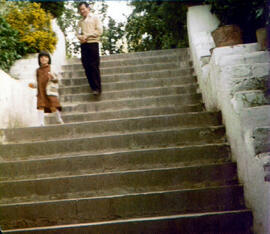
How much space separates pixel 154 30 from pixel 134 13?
1.35 m

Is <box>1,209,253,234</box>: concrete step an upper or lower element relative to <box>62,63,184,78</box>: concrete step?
lower

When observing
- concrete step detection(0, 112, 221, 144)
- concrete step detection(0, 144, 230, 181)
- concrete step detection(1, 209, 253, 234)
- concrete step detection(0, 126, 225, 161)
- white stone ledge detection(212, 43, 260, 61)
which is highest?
white stone ledge detection(212, 43, 260, 61)

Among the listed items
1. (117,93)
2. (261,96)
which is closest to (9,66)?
(117,93)

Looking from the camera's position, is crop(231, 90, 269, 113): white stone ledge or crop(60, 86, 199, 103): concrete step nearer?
crop(231, 90, 269, 113): white stone ledge

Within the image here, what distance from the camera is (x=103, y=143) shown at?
369 centimetres

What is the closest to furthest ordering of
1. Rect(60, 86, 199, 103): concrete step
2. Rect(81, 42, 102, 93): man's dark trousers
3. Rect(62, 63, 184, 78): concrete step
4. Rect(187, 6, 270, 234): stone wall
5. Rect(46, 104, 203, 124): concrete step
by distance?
Rect(187, 6, 270, 234): stone wall
Rect(46, 104, 203, 124): concrete step
Rect(60, 86, 199, 103): concrete step
Rect(81, 42, 102, 93): man's dark trousers
Rect(62, 63, 184, 78): concrete step

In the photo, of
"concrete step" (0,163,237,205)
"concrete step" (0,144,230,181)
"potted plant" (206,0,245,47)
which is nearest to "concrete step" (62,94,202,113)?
"potted plant" (206,0,245,47)

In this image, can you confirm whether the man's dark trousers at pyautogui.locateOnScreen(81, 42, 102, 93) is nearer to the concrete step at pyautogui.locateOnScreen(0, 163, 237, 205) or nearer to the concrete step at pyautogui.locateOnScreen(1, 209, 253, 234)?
the concrete step at pyautogui.locateOnScreen(0, 163, 237, 205)

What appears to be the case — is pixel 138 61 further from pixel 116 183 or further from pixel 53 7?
pixel 116 183

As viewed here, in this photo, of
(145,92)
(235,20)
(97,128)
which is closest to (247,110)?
(97,128)

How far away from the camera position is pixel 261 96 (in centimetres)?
298

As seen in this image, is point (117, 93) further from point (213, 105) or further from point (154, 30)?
point (154, 30)

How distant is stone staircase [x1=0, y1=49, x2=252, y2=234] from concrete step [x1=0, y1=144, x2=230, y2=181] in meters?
0.01

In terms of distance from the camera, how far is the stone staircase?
8.66 feet
